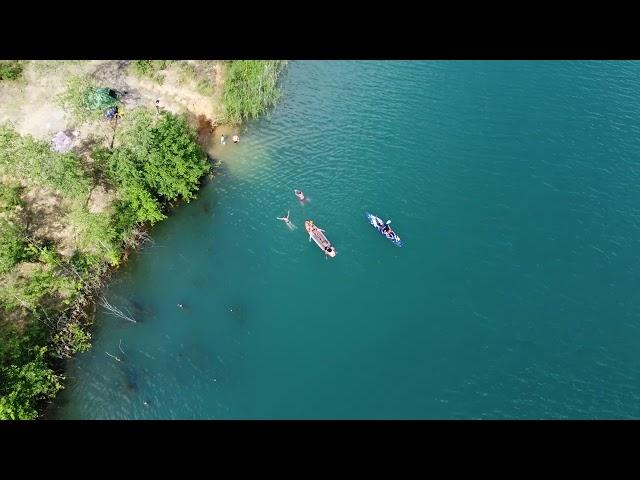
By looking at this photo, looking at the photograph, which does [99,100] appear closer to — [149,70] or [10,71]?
[149,70]

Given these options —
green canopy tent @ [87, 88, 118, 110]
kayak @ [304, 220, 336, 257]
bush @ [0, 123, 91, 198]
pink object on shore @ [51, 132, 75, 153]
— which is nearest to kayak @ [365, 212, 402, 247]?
kayak @ [304, 220, 336, 257]

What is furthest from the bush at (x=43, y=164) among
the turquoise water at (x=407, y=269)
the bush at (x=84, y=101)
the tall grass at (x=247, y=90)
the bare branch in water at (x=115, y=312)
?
the tall grass at (x=247, y=90)

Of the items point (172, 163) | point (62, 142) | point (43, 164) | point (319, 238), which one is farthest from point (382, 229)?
point (62, 142)

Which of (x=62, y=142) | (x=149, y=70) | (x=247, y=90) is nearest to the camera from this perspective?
(x=62, y=142)

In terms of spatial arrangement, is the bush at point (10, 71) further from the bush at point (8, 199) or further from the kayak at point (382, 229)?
the kayak at point (382, 229)

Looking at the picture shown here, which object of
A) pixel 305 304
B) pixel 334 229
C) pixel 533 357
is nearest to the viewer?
pixel 533 357
